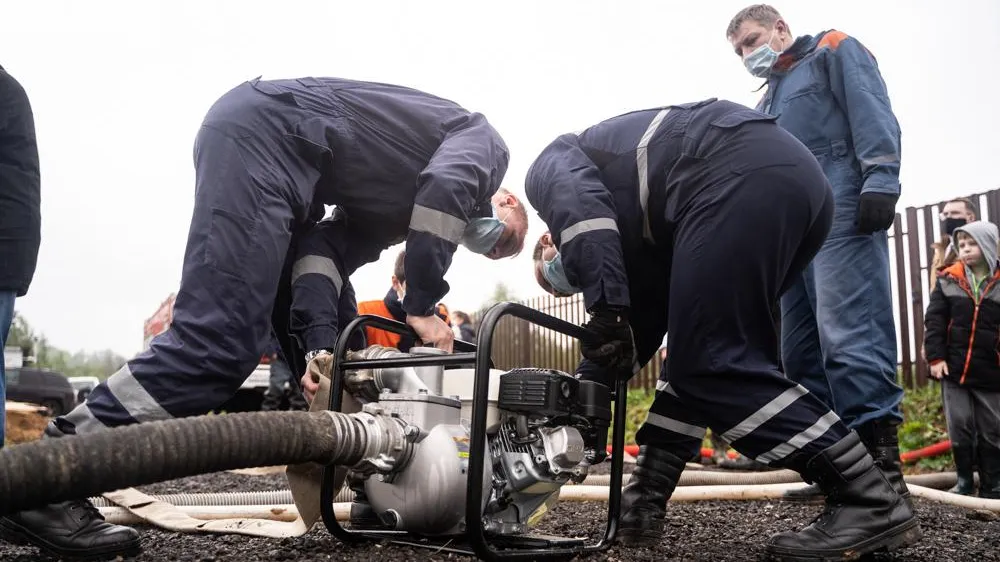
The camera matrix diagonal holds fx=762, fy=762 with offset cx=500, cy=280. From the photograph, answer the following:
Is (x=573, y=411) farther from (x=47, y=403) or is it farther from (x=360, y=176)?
(x=47, y=403)

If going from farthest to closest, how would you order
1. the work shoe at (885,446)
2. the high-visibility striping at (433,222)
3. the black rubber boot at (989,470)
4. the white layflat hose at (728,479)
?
the white layflat hose at (728,479) < the black rubber boot at (989,470) < the work shoe at (885,446) < the high-visibility striping at (433,222)

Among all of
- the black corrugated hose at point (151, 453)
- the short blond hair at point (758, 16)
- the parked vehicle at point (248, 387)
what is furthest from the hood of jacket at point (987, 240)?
the parked vehicle at point (248, 387)

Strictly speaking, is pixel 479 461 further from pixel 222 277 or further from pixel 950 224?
pixel 950 224

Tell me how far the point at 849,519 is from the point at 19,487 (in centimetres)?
196

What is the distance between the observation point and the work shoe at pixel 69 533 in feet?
6.84

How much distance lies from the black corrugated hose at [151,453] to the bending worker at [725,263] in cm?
92

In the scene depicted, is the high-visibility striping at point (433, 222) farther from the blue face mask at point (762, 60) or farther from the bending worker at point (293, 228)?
the blue face mask at point (762, 60)

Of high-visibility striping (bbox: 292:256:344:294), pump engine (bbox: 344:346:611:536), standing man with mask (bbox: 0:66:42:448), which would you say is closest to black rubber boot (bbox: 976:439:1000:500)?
pump engine (bbox: 344:346:611:536)

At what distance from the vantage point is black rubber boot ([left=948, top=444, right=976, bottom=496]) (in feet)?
13.6

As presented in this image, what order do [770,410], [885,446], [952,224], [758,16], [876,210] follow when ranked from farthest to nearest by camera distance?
[952,224] → [758,16] → [876,210] → [885,446] → [770,410]

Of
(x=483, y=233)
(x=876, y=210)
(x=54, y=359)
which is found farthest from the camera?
(x=54, y=359)

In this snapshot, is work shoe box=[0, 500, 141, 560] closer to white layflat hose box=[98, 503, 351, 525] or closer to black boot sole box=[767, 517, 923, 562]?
white layflat hose box=[98, 503, 351, 525]

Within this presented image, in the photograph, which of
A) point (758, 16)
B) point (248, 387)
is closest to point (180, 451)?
point (758, 16)

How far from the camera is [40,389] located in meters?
15.2
